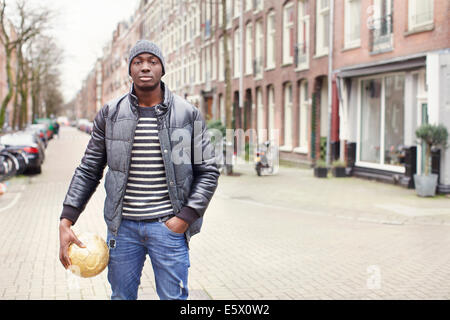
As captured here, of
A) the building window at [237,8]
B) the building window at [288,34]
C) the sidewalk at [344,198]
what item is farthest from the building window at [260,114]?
the sidewalk at [344,198]

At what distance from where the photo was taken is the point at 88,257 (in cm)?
308

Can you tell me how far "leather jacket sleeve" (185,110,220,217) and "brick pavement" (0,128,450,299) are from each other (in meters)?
2.43

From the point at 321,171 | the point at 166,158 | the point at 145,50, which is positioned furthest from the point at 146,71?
the point at 321,171

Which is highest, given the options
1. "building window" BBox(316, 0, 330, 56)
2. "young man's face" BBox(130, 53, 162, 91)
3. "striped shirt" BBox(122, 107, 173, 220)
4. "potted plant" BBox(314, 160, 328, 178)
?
"building window" BBox(316, 0, 330, 56)

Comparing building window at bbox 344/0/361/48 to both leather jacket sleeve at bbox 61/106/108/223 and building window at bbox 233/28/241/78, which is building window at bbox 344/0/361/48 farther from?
leather jacket sleeve at bbox 61/106/108/223

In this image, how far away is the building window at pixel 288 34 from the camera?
900 inches

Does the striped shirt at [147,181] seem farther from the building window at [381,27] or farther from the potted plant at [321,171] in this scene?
the potted plant at [321,171]

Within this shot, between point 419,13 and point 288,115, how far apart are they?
980 centimetres

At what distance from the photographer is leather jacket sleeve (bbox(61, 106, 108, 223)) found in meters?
3.22

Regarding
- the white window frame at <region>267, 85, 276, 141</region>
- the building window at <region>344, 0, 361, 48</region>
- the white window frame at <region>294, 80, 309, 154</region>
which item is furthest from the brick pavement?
the white window frame at <region>267, 85, 276, 141</region>

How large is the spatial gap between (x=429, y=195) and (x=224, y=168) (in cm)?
738

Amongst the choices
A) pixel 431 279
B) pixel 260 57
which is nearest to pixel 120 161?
pixel 431 279

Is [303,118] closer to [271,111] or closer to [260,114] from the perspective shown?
[271,111]

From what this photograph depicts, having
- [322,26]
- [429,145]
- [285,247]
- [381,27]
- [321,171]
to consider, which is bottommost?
[285,247]
